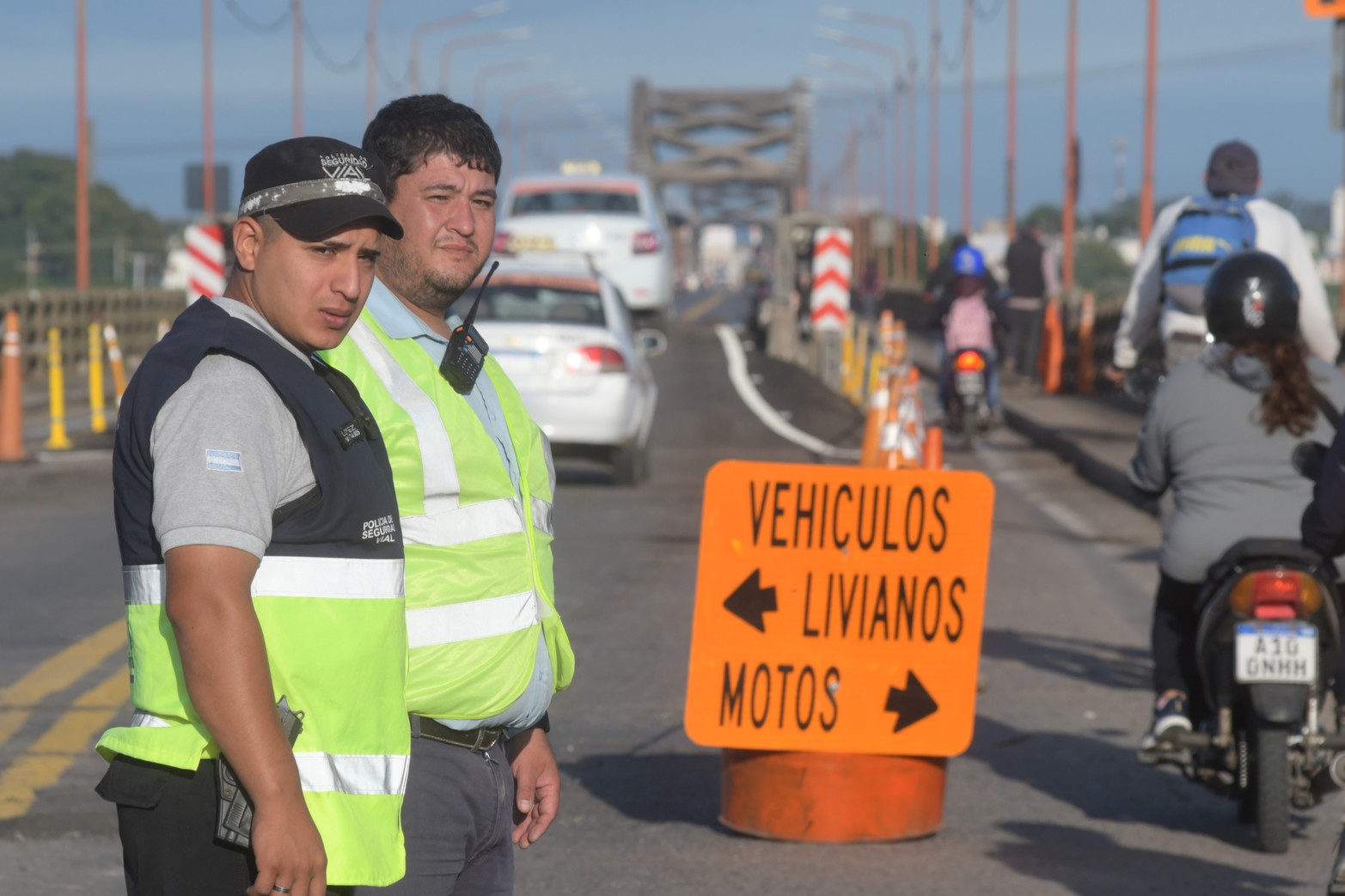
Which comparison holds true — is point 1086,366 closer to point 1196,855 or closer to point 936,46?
point 1196,855

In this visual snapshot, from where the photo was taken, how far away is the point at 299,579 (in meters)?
2.65

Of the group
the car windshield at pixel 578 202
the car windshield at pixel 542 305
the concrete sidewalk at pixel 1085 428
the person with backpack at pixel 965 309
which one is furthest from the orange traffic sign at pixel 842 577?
the car windshield at pixel 578 202

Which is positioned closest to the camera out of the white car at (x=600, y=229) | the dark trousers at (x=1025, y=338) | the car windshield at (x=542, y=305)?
the car windshield at (x=542, y=305)

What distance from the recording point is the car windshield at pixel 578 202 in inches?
1203

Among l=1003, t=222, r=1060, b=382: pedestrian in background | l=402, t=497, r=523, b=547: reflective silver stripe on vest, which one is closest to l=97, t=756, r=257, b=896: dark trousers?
l=402, t=497, r=523, b=547: reflective silver stripe on vest

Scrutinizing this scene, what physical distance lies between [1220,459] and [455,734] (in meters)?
3.62

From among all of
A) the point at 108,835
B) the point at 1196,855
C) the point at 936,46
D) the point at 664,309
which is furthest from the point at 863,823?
the point at 936,46

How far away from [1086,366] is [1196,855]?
889 inches

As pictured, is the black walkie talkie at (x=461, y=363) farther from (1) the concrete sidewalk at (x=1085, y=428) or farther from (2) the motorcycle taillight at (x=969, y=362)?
(2) the motorcycle taillight at (x=969, y=362)

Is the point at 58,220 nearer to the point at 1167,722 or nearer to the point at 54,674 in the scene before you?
the point at 54,674

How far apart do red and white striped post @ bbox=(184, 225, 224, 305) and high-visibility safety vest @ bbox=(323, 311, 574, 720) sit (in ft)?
67.1

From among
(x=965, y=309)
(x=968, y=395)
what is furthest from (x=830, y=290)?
(x=965, y=309)

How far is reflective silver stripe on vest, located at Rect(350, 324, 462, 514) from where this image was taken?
10.1 ft

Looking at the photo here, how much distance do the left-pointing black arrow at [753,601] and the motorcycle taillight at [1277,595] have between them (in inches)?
50.5
